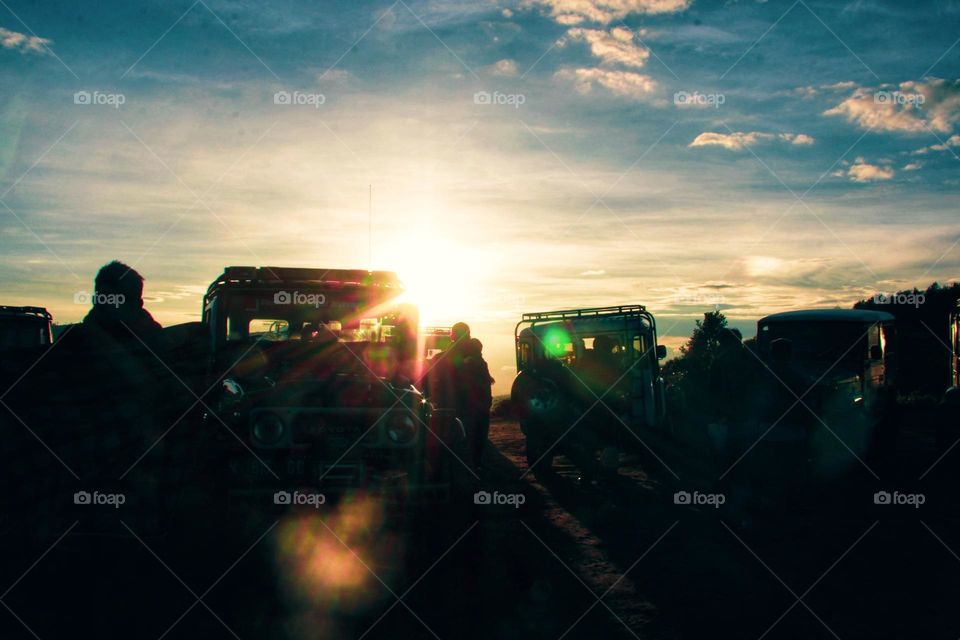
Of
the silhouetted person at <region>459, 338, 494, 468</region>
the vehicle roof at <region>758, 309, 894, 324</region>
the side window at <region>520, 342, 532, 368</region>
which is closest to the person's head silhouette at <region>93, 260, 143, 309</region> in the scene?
the silhouetted person at <region>459, 338, 494, 468</region>

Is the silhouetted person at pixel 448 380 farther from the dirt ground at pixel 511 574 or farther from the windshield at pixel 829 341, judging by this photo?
the windshield at pixel 829 341

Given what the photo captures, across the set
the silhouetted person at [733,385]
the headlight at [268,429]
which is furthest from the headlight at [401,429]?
the silhouetted person at [733,385]

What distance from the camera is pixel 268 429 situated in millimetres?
7531

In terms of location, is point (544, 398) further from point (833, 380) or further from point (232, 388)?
point (232, 388)

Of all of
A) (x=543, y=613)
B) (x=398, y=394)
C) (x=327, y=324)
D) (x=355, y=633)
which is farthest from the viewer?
(x=327, y=324)

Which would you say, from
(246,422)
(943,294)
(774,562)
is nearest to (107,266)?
(246,422)

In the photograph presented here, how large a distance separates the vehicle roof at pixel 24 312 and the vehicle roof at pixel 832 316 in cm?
1358

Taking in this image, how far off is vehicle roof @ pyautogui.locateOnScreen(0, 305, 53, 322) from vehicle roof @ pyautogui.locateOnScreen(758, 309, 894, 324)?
535 inches

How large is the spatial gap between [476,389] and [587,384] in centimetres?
168

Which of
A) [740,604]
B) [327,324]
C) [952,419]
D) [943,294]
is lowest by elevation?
[740,604]

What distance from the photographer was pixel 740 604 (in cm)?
602

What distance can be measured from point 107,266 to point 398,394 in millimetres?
2854

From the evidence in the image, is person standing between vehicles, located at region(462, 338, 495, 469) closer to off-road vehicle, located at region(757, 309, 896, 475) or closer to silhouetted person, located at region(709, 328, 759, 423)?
silhouetted person, located at region(709, 328, 759, 423)

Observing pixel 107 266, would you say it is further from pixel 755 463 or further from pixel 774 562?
pixel 755 463
